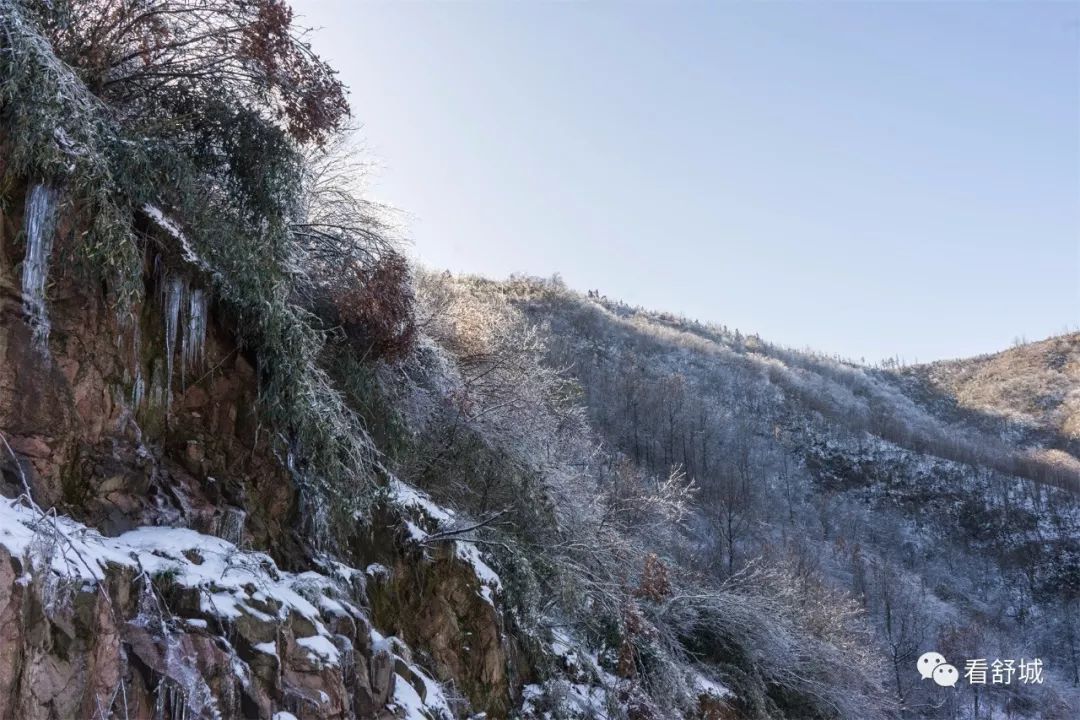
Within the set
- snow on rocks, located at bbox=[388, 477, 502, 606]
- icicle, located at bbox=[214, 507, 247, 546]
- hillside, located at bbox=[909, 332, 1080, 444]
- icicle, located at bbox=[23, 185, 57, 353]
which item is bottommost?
snow on rocks, located at bbox=[388, 477, 502, 606]

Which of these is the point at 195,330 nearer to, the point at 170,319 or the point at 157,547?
the point at 170,319

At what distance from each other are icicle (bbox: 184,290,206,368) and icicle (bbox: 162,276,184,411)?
0.35 ft

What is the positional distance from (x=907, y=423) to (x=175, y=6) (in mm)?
71714

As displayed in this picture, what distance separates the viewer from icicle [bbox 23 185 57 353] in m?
5.38

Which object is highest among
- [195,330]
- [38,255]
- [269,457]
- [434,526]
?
[38,255]

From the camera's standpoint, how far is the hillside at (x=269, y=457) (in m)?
5.08

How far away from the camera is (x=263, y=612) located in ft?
18.4

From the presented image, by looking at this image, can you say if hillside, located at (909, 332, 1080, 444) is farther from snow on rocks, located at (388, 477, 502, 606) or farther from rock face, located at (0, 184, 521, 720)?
rock face, located at (0, 184, 521, 720)

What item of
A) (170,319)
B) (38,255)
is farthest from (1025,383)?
(38,255)

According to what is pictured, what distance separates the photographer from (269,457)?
742 cm

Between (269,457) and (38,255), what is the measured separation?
8.84 ft

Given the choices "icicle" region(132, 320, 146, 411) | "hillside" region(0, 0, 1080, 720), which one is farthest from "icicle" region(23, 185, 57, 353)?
"icicle" region(132, 320, 146, 411)

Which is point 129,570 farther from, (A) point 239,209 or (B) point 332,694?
(A) point 239,209

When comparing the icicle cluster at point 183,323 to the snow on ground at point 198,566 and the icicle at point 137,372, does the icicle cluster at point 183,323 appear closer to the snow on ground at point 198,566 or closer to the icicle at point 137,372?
the icicle at point 137,372
